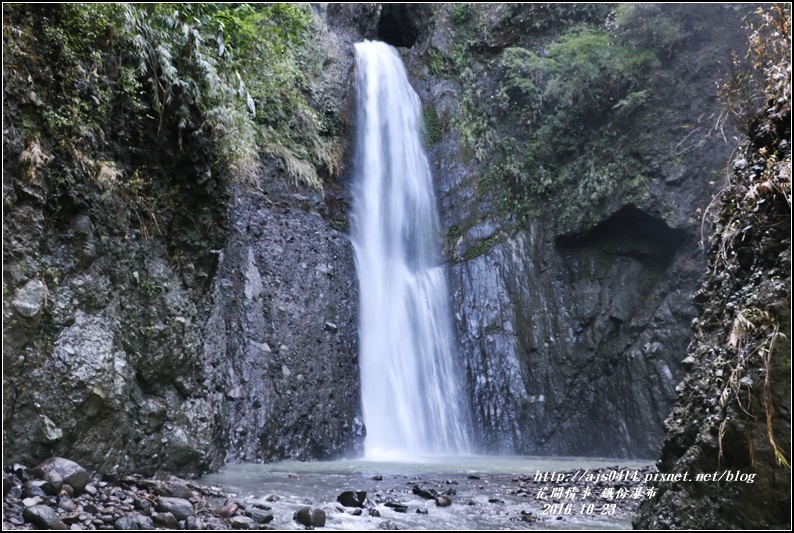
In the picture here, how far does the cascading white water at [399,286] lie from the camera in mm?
11570

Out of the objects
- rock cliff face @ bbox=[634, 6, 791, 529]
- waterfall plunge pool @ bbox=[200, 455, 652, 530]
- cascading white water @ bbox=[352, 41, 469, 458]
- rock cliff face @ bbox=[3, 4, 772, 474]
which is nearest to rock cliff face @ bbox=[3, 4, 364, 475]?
rock cliff face @ bbox=[3, 4, 772, 474]

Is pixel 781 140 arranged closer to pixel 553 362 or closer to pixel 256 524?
pixel 256 524

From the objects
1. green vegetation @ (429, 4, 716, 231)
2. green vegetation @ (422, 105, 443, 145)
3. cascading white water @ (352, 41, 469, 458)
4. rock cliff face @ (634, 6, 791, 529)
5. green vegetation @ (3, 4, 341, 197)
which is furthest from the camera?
green vegetation @ (422, 105, 443, 145)

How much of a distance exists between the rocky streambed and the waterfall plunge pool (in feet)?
0.03

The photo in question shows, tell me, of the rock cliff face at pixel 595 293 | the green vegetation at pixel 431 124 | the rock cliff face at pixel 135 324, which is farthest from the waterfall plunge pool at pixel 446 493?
the green vegetation at pixel 431 124

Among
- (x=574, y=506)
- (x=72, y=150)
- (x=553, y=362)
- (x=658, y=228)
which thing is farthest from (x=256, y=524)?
(x=658, y=228)

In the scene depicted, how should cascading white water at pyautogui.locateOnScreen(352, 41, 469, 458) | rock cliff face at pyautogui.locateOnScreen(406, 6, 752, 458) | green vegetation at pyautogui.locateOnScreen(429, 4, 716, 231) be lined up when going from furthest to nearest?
green vegetation at pyautogui.locateOnScreen(429, 4, 716, 231) → rock cliff face at pyautogui.locateOnScreen(406, 6, 752, 458) → cascading white water at pyautogui.locateOnScreen(352, 41, 469, 458)

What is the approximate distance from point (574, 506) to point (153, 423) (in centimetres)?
411

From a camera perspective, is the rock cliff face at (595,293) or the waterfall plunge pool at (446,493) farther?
the rock cliff face at (595,293)

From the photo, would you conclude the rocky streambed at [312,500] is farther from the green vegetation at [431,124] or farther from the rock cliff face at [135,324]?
the green vegetation at [431,124]

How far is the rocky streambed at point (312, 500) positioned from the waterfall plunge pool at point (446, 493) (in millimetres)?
10

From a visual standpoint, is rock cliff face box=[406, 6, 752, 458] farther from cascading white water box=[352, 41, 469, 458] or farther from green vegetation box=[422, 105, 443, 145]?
green vegetation box=[422, 105, 443, 145]

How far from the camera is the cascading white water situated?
38.0ft

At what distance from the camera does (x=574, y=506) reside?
5.34 meters
